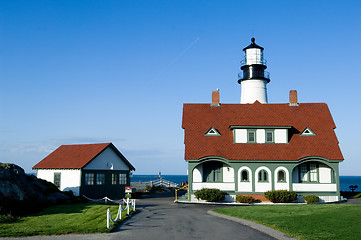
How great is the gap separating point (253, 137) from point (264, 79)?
10073 millimetres

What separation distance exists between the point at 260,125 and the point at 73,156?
17.1 m

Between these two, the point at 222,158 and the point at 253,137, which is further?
the point at 253,137

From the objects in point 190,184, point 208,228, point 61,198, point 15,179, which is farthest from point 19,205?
point 190,184

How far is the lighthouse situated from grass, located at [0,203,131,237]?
23.2 m

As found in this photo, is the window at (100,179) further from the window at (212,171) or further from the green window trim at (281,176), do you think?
the green window trim at (281,176)

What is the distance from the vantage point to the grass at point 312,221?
14164 millimetres

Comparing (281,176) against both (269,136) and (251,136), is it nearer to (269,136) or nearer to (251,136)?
(269,136)

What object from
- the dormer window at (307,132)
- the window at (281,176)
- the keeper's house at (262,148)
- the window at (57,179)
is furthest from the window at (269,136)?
the window at (57,179)

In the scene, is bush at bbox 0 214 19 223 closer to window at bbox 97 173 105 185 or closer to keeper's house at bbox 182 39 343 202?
window at bbox 97 173 105 185

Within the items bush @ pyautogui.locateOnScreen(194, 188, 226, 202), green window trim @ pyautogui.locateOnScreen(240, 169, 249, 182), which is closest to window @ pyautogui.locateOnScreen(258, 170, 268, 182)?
green window trim @ pyautogui.locateOnScreen(240, 169, 249, 182)

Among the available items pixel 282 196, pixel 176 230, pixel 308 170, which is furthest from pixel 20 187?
pixel 308 170

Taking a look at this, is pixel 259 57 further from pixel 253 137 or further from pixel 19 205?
pixel 19 205

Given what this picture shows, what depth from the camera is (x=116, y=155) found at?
36312mm

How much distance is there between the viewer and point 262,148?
1283 inches
